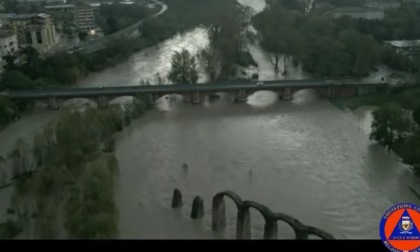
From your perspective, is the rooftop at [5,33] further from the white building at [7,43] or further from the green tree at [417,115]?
the green tree at [417,115]

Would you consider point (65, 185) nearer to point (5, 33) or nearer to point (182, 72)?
point (182, 72)

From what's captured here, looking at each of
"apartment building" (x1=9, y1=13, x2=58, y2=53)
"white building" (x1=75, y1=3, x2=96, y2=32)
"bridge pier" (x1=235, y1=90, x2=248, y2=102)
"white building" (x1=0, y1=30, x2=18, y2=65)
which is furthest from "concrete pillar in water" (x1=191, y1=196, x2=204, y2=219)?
"white building" (x1=75, y1=3, x2=96, y2=32)

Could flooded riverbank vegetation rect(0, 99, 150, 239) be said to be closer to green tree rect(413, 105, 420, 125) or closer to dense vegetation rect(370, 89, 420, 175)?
dense vegetation rect(370, 89, 420, 175)

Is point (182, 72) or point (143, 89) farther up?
point (182, 72)

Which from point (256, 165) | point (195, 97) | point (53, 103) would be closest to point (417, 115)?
point (256, 165)

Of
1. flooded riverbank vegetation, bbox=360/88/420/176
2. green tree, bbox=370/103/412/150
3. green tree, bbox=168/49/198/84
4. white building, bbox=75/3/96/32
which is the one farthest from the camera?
white building, bbox=75/3/96/32

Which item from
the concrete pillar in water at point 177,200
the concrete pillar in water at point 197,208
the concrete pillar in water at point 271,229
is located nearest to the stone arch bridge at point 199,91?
the concrete pillar in water at point 177,200
